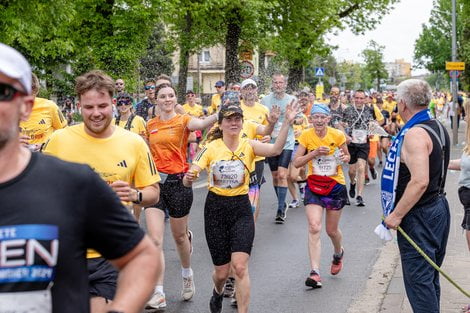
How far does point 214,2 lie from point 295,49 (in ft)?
31.0

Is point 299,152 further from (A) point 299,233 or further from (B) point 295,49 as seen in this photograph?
(B) point 295,49

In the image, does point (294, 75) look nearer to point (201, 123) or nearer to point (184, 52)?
point (184, 52)

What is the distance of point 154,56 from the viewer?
217 feet

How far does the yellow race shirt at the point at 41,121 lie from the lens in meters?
7.77

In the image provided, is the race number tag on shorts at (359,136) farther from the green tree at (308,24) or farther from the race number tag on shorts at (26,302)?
the green tree at (308,24)

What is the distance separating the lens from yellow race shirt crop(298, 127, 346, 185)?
810cm

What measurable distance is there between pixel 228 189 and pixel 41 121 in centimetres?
Result: 252

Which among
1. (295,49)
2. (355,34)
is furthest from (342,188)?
(355,34)

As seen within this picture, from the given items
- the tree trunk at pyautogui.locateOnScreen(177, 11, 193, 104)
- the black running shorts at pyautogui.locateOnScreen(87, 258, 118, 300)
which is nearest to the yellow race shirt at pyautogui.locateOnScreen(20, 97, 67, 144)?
the black running shorts at pyautogui.locateOnScreen(87, 258, 118, 300)

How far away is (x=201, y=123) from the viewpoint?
7242mm

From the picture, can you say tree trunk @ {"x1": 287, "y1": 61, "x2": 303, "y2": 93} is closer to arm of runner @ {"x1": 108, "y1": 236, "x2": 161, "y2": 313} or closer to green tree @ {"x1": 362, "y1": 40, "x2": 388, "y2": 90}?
Answer: arm of runner @ {"x1": 108, "y1": 236, "x2": 161, "y2": 313}

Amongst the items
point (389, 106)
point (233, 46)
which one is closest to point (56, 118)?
point (389, 106)

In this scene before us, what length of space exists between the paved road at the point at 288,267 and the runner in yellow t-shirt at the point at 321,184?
263mm

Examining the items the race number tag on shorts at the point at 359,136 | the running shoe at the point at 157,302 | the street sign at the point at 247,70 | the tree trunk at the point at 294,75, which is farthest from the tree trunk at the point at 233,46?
the running shoe at the point at 157,302
